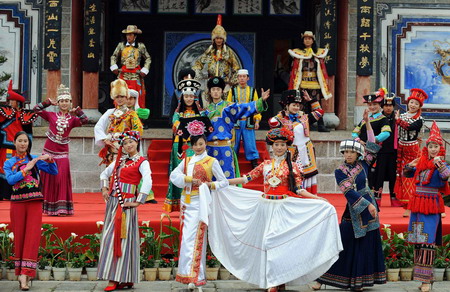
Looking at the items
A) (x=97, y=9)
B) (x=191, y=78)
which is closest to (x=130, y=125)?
(x=191, y=78)

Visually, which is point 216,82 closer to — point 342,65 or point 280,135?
point 280,135

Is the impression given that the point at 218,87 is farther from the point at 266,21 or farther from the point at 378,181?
the point at 266,21

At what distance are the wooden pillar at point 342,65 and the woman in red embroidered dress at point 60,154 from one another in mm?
5779

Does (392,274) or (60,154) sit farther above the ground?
(60,154)

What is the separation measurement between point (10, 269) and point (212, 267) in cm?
206

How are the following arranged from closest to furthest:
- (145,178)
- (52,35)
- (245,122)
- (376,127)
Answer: (145,178), (376,127), (245,122), (52,35)

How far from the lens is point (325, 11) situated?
51.6 feet

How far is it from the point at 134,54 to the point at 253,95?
2.76 metres

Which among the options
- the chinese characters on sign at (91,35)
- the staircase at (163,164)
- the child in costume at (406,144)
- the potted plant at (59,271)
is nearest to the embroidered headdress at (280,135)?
the potted plant at (59,271)

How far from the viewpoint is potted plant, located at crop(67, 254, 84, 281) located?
32.5 feet

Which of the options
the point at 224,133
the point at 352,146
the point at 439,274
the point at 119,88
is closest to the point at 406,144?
the point at 224,133

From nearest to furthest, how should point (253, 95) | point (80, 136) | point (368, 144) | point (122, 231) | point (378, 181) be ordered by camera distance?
point (122, 231)
point (368, 144)
point (378, 181)
point (253, 95)
point (80, 136)

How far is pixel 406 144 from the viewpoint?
41.3ft

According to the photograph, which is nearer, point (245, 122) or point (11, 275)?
point (11, 275)
